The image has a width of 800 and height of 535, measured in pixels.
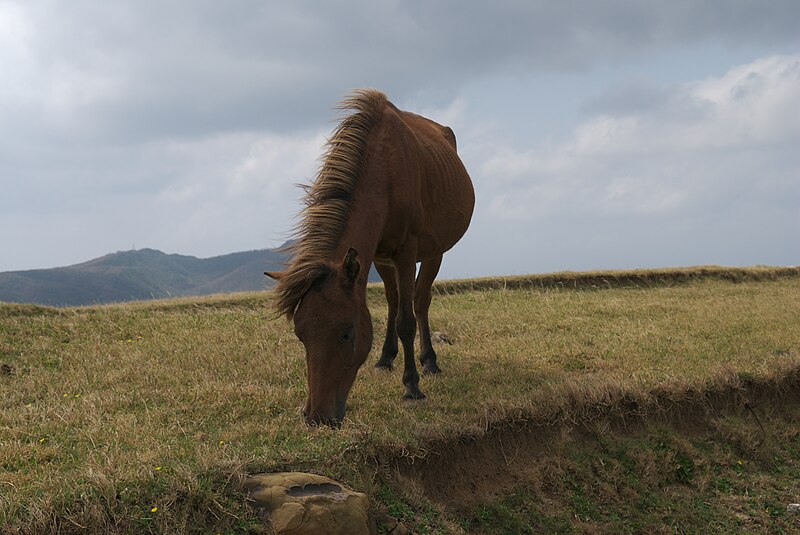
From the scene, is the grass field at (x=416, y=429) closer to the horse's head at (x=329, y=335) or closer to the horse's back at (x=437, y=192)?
the horse's head at (x=329, y=335)

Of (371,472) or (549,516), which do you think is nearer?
(371,472)

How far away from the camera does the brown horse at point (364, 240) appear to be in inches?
218

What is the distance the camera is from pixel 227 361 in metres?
8.56

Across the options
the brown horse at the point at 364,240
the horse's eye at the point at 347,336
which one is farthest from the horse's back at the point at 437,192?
the horse's eye at the point at 347,336

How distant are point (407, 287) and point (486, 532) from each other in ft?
8.92

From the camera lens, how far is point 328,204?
627 centimetres

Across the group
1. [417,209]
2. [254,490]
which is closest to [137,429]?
[254,490]

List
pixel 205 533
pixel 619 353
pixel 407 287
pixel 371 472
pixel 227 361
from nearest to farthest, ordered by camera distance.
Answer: pixel 205 533
pixel 371 472
pixel 407 287
pixel 227 361
pixel 619 353

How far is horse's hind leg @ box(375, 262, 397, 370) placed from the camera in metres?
8.55

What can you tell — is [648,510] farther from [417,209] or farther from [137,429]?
[137,429]

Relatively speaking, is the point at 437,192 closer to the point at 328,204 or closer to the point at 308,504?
the point at 328,204

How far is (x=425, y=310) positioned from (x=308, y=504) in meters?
4.70

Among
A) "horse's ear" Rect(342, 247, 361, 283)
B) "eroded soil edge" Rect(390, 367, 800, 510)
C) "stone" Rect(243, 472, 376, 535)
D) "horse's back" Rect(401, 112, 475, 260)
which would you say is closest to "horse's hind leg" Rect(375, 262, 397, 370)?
"horse's back" Rect(401, 112, 475, 260)

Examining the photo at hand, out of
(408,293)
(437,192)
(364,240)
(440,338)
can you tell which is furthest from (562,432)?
(440,338)
